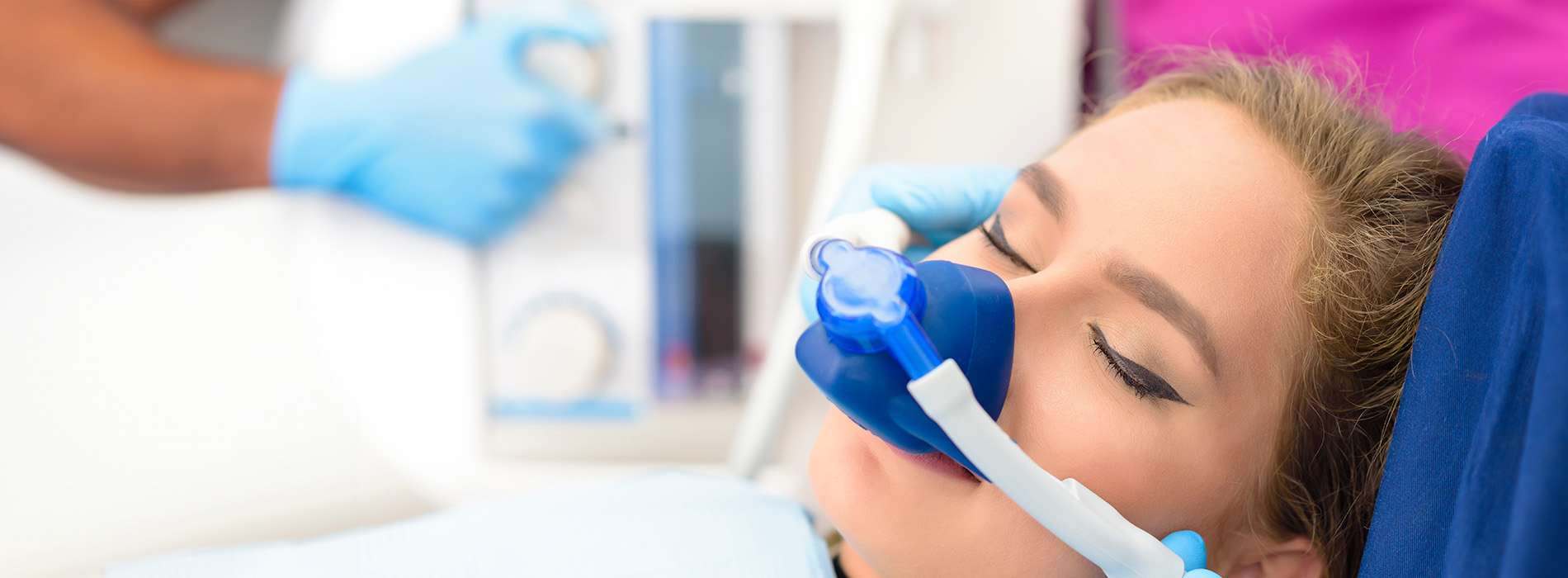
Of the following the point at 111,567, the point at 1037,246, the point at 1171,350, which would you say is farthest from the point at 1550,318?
the point at 111,567

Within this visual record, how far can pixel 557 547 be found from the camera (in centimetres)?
86

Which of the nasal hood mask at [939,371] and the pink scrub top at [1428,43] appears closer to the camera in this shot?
the nasal hood mask at [939,371]

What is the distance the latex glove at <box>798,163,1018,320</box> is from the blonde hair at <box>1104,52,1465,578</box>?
250 millimetres

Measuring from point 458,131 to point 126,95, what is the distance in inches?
18.9

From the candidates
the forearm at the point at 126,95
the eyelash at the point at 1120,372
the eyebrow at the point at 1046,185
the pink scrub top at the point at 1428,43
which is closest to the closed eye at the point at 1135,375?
the eyelash at the point at 1120,372

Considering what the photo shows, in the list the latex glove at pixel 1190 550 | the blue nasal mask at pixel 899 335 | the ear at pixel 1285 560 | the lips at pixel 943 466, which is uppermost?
the blue nasal mask at pixel 899 335

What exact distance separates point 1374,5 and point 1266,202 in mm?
627

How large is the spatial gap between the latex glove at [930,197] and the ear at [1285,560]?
391 millimetres

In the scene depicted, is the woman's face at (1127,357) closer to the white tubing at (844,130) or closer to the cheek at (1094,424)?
the cheek at (1094,424)

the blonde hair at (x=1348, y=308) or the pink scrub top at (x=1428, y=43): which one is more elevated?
the pink scrub top at (x=1428, y=43)

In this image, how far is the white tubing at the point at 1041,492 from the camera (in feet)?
1.76

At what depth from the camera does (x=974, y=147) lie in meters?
1.05

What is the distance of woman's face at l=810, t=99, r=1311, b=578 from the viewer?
0.64m

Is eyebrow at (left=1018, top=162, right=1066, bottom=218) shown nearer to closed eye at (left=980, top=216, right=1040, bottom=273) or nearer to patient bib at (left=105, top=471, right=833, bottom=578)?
closed eye at (left=980, top=216, right=1040, bottom=273)
